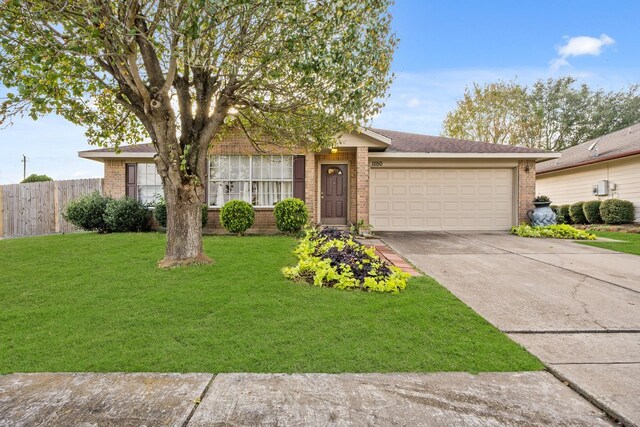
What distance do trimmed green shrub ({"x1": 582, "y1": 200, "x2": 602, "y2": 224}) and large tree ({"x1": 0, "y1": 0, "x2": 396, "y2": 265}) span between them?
12504mm

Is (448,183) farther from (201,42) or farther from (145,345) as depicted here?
(145,345)

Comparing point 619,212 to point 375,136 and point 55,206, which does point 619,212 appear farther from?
point 55,206

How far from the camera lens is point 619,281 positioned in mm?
5285

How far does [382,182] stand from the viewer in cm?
1193

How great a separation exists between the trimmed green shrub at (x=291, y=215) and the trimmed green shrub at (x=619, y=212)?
464 inches

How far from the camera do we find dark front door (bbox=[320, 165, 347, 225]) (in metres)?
11.9

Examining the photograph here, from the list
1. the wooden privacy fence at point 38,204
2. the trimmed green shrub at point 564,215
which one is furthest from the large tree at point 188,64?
the trimmed green shrub at point 564,215

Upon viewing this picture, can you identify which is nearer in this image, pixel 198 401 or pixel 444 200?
pixel 198 401

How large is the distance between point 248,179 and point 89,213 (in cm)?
481

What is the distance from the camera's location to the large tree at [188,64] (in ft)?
14.4

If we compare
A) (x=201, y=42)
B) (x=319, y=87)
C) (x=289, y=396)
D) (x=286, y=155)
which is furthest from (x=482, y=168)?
(x=289, y=396)

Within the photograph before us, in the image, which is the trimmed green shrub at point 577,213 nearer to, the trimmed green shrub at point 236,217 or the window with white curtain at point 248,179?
the window with white curtain at point 248,179

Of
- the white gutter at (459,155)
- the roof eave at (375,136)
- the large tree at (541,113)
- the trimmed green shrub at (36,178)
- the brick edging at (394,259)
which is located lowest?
the brick edging at (394,259)

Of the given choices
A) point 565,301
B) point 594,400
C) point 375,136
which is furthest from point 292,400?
point 375,136
